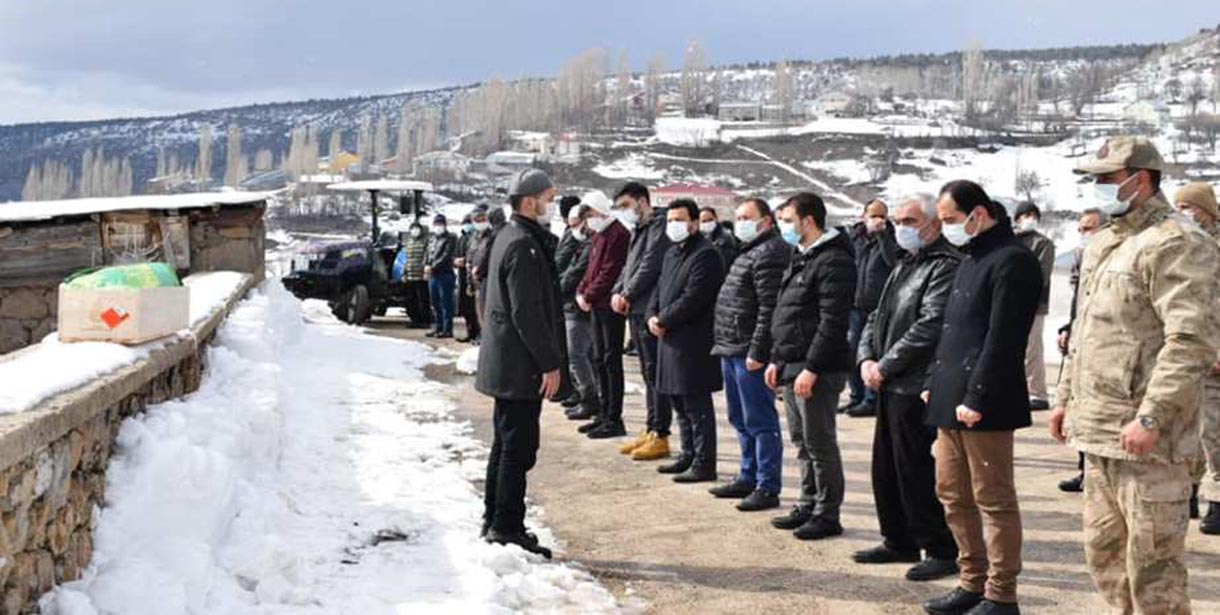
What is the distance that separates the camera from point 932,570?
4703 mm

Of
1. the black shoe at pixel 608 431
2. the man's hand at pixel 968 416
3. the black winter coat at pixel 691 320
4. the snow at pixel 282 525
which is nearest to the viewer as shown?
the snow at pixel 282 525

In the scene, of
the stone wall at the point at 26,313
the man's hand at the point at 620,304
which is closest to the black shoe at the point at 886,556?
the man's hand at the point at 620,304

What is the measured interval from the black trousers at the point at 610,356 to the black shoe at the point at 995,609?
13.8ft

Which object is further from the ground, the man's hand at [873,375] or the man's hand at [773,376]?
the man's hand at [873,375]

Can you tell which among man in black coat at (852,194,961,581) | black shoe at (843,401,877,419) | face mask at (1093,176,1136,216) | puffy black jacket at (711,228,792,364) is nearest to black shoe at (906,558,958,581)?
man in black coat at (852,194,961,581)

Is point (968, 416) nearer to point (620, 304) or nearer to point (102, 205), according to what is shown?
point (620, 304)

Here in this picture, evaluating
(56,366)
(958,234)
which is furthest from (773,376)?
(56,366)

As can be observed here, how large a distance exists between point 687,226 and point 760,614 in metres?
2.81

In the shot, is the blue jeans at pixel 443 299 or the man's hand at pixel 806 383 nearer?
the man's hand at pixel 806 383

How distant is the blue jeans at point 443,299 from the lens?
47.2 feet

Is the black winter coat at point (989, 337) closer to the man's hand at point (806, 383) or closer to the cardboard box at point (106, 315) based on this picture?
the man's hand at point (806, 383)

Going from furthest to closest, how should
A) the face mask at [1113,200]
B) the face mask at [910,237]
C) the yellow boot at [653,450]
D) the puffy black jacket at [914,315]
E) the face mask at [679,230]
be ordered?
the yellow boot at [653,450]
the face mask at [679,230]
the face mask at [910,237]
the puffy black jacket at [914,315]
the face mask at [1113,200]

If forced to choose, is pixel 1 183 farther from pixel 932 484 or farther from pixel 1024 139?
pixel 932 484

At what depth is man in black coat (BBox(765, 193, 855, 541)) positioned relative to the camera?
5.20 meters
